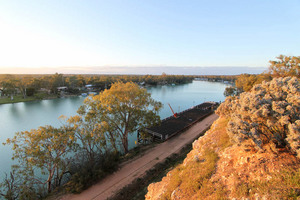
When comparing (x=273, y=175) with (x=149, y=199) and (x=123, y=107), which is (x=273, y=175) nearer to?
(x=149, y=199)

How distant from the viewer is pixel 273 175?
472 centimetres

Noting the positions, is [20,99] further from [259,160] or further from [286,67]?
[286,67]

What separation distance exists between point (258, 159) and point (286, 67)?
23.8m

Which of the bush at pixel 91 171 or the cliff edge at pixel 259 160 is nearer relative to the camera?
the cliff edge at pixel 259 160

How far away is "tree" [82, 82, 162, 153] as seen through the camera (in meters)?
13.1

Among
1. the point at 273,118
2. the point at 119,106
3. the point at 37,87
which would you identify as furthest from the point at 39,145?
the point at 37,87

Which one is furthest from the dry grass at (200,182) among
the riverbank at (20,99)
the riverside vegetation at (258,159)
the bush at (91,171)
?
the riverbank at (20,99)

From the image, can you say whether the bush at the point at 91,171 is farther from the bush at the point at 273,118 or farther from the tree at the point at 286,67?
the tree at the point at 286,67

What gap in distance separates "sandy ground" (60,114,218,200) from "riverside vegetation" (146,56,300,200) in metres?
5.68

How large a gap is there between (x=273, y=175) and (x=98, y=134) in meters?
11.4

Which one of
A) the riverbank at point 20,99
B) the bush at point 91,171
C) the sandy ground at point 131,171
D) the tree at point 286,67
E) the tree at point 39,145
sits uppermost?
the tree at point 286,67

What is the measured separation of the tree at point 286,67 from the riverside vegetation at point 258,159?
20049 mm

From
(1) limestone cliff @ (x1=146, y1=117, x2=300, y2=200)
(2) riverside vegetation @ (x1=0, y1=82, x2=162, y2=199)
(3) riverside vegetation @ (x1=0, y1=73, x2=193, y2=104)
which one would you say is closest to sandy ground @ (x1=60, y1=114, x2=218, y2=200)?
(2) riverside vegetation @ (x1=0, y1=82, x2=162, y2=199)

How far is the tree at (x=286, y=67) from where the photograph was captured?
64.8ft
